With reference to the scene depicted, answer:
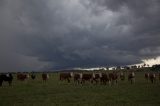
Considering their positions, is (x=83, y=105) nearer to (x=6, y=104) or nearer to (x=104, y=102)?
(x=104, y=102)

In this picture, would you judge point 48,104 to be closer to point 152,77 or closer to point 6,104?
point 6,104

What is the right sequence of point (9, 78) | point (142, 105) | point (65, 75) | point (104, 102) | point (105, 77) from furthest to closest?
point (65, 75) → point (9, 78) → point (105, 77) → point (104, 102) → point (142, 105)

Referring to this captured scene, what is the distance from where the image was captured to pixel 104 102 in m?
21.8

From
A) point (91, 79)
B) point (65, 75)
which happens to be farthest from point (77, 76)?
point (65, 75)

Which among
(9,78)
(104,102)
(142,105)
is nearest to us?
(142,105)

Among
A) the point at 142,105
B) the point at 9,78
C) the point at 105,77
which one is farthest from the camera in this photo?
the point at 9,78

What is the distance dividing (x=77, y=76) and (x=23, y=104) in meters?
25.0

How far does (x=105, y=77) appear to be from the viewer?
42812 mm

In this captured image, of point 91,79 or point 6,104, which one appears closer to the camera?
point 6,104

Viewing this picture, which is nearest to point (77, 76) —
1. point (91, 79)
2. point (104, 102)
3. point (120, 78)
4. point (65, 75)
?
point (91, 79)

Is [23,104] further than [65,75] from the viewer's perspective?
No

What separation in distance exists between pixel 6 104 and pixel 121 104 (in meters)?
8.09

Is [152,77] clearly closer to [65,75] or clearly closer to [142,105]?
[65,75]

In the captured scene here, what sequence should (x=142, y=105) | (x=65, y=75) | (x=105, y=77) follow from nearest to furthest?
(x=142, y=105), (x=105, y=77), (x=65, y=75)
